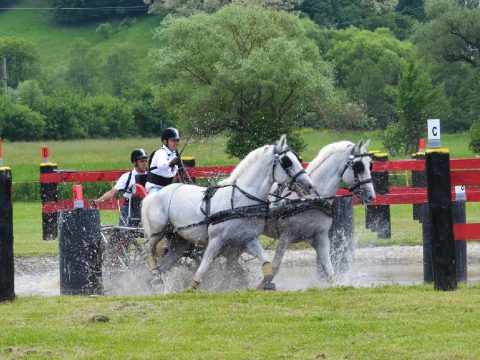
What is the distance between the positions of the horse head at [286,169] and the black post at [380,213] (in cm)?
763

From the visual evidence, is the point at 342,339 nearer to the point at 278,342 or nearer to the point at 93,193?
the point at 278,342

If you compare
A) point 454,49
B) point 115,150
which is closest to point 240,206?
point 115,150

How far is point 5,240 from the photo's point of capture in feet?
38.9

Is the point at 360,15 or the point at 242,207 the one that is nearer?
the point at 242,207

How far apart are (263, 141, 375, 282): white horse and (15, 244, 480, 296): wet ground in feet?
1.54

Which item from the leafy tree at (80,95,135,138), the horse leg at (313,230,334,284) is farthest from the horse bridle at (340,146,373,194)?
the leafy tree at (80,95,135,138)

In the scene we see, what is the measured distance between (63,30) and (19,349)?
12137 centimetres

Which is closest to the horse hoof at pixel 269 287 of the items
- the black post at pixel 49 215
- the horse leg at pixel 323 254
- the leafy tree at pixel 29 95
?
the horse leg at pixel 323 254

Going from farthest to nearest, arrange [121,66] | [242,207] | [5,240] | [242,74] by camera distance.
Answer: [121,66] < [242,74] < [242,207] < [5,240]

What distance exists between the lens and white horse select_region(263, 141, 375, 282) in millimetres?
13695

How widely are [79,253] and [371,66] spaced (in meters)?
76.3

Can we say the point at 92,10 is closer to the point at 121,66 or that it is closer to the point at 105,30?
the point at 105,30

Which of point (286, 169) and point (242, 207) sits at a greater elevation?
point (286, 169)

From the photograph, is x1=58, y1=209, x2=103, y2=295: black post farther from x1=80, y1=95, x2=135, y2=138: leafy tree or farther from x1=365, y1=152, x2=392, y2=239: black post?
x1=80, y1=95, x2=135, y2=138: leafy tree
